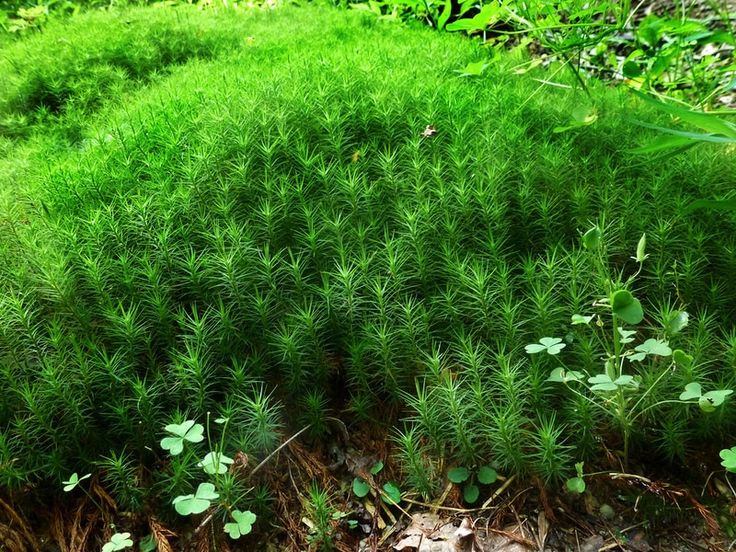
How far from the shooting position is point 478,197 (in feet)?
8.18

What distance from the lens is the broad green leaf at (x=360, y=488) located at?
1.99 metres

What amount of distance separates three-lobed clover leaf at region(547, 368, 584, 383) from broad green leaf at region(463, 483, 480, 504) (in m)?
0.45

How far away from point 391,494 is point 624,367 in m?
0.99

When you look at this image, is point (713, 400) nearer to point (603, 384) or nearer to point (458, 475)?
point (603, 384)

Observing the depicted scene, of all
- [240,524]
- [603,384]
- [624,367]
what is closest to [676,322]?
[624,367]

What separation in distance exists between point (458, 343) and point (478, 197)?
2.33 ft

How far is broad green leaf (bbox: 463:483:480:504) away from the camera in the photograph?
1875 mm

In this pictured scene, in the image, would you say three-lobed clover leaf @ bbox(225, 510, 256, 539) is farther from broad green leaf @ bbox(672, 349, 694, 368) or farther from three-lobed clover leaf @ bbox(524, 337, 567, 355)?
broad green leaf @ bbox(672, 349, 694, 368)

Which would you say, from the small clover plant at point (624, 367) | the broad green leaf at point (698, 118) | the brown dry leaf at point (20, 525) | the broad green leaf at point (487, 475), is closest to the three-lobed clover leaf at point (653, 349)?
the small clover plant at point (624, 367)

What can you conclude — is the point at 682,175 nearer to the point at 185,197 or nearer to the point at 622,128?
the point at 622,128

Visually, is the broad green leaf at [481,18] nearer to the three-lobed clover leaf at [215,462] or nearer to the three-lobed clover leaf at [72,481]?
the three-lobed clover leaf at [215,462]

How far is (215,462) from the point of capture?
1784 millimetres

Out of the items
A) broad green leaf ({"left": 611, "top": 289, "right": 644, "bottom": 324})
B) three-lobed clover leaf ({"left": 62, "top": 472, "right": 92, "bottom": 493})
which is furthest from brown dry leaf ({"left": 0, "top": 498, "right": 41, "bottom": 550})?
broad green leaf ({"left": 611, "top": 289, "right": 644, "bottom": 324})

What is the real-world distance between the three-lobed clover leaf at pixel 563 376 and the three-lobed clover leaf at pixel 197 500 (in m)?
1.15
